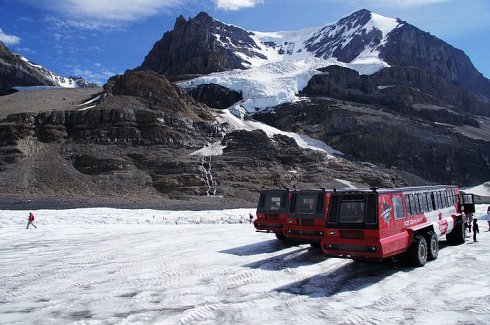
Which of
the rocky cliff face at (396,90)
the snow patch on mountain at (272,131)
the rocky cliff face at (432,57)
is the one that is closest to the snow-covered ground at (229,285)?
the snow patch on mountain at (272,131)

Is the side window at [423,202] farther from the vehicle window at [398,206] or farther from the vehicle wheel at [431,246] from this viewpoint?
the vehicle window at [398,206]

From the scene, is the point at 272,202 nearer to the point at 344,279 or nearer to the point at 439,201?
the point at 439,201

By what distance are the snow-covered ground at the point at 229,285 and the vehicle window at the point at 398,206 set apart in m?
1.45

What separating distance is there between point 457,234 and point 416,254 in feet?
16.9

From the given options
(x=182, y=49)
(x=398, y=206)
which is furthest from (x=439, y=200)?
(x=182, y=49)

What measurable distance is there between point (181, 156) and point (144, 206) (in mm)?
21439

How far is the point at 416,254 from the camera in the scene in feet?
35.4

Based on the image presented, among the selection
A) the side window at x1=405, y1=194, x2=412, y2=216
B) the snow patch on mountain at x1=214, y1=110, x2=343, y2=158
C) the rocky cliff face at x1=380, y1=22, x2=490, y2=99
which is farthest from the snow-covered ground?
the rocky cliff face at x1=380, y1=22, x2=490, y2=99

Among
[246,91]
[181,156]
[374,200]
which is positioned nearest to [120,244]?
[374,200]

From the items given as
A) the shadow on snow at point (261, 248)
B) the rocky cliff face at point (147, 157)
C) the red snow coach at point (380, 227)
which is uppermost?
the rocky cliff face at point (147, 157)

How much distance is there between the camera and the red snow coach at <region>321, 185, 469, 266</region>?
384 inches

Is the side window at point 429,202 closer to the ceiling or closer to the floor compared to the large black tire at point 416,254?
closer to the ceiling

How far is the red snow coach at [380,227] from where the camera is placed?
9.74 metres

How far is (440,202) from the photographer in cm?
1360
